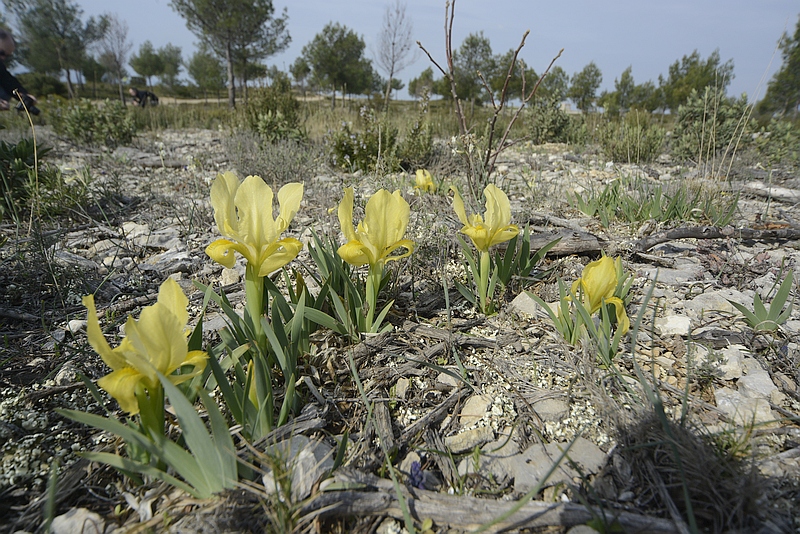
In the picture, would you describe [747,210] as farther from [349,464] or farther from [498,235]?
[349,464]

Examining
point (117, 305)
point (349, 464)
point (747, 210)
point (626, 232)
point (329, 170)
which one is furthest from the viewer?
point (329, 170)

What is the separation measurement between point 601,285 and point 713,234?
1825mm

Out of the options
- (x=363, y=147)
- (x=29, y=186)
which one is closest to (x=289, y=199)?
(x=29, y=186)

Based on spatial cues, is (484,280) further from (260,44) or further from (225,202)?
(260,44)

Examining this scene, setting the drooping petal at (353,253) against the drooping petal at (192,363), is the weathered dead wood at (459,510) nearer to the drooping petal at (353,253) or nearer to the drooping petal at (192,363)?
the drooping petal at (192,363)

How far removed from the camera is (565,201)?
159 inches

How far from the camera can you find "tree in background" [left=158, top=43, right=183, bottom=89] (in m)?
49.6

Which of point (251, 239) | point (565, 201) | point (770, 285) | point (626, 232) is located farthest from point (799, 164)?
point (251, 239)

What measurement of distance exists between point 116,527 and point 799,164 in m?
8.09

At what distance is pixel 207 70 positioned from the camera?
39062 mm

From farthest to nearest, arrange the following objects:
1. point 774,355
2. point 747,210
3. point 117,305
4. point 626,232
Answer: point 747,210, point 626,232, point 117,305, point 774,355

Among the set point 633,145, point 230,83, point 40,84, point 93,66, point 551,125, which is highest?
point 93,66

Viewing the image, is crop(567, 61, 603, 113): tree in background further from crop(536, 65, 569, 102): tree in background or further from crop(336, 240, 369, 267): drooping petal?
crop(336, 240, 369, 267): drooping petal

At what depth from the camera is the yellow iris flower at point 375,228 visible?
1449 mm
